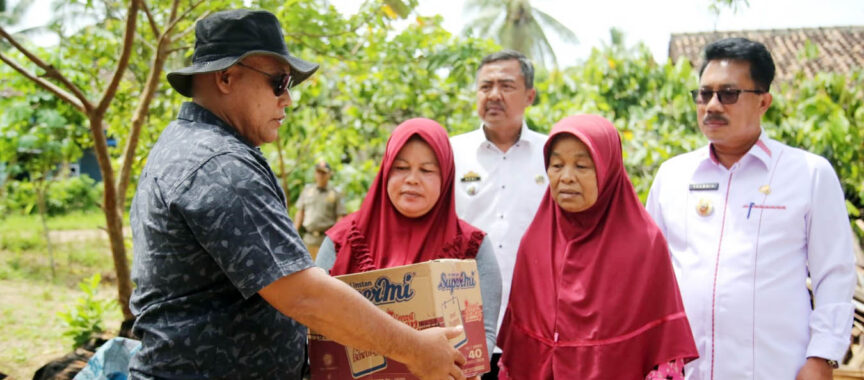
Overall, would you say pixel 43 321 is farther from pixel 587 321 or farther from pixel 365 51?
pixel 587 321

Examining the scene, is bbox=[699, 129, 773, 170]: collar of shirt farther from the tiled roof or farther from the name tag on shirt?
the tiled roof

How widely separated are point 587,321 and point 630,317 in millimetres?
148

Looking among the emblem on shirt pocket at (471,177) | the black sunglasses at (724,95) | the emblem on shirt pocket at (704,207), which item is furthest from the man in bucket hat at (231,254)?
the emblem on shirt pocket at (471,177)

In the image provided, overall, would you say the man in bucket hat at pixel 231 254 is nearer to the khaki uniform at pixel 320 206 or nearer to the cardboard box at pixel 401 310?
the cardboard box at pixel 401 310

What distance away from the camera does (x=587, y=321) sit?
2.21 m

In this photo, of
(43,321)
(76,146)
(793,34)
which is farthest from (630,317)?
(793,34)

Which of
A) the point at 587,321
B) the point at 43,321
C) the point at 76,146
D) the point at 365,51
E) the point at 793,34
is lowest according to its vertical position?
the point at 43,321

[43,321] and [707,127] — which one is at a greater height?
[707,127]

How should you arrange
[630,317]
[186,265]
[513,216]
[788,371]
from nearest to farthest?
[186,265] < [630,317] < [788,371] < [513,216]

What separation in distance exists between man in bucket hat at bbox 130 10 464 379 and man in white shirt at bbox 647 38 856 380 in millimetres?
1261

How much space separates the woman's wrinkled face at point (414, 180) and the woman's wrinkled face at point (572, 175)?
1.51 feet

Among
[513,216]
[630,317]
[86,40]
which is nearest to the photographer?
[630,317]

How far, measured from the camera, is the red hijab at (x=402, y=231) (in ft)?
7.61

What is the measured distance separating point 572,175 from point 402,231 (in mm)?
683
